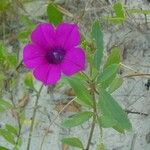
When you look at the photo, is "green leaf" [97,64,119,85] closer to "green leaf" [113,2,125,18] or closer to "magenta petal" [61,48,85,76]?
"magenta petal" [61,48,85,76]

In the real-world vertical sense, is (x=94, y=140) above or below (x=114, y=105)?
below

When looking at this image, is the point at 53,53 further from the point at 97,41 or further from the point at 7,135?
the point at 7,135

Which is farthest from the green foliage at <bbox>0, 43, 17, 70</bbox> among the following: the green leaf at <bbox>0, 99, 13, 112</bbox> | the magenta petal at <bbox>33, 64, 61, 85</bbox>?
the magenta petal at <bbox>33, 64, 61, 85</bbox>

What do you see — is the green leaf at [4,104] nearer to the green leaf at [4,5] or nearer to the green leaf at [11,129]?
the green leaf at [11,129]

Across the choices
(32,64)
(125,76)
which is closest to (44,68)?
(32,64)

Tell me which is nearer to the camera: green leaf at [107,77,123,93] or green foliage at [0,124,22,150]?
green leaf at [107,77,123,93]

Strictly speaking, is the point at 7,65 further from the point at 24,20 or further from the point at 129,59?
the point at 129,59

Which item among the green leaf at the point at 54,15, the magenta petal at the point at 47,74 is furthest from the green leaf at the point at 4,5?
the magenta petal at the point at 47,74
